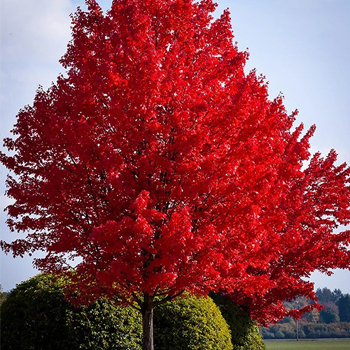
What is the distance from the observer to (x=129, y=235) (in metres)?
9.09

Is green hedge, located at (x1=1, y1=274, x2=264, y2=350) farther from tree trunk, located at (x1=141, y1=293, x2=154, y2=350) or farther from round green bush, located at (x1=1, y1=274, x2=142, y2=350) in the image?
tree trunk, located at (x1=141, y1=293, x2=154, y2=350)

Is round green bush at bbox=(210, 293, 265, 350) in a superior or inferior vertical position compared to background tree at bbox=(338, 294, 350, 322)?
inferior

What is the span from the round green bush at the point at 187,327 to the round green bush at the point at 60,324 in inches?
36.7

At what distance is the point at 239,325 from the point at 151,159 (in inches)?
436

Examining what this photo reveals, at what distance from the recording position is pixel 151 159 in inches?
380

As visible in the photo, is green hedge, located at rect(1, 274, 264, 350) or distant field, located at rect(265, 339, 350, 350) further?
distant field, located at rect(265, 339, 350, 350)

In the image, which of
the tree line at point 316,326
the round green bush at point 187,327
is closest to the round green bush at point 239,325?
the round green bush at point 187,327

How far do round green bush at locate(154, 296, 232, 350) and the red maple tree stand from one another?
2472mm

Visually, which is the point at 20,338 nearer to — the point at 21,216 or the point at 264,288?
the point at 21,216

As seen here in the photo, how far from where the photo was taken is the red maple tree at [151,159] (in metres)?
9.44

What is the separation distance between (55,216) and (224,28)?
20.8ft

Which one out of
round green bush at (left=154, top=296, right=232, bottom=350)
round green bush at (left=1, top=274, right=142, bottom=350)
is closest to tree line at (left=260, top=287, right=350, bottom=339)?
round green bush at (left=154, top=296, right=232, bottom=350)

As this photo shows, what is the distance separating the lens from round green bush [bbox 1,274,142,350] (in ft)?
40.6

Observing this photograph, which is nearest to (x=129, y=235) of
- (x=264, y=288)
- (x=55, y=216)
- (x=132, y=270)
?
(x=132, y=270)
